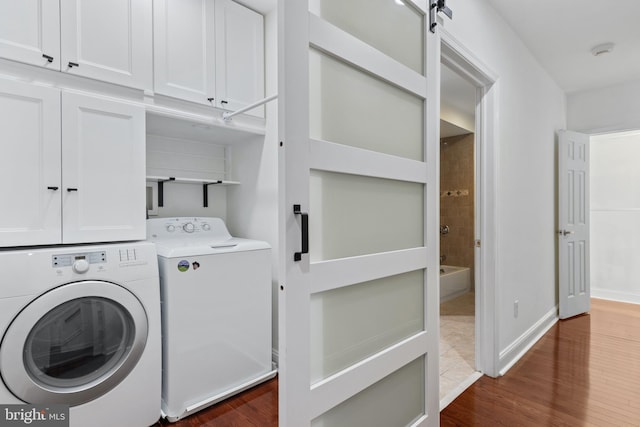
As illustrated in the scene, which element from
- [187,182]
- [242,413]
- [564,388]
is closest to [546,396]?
[564,388]

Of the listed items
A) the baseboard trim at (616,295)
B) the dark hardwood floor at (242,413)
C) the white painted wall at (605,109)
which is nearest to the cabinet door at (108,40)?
the dark hardwood floor at (242,413)

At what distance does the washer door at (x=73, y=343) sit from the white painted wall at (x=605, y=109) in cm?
489

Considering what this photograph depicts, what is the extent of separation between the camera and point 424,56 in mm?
1611

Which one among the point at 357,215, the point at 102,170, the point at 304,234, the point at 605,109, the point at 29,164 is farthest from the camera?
the point at 605,109

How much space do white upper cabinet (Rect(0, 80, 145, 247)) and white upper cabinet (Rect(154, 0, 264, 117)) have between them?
410 mm

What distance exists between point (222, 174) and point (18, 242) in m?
1.49

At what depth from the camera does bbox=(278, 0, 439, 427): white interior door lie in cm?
103

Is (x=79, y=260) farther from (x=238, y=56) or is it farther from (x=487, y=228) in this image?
(x=487, y=228)

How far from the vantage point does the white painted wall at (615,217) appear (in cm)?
421

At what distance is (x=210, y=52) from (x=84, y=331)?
1.83 metres

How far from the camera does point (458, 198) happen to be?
17.5ft

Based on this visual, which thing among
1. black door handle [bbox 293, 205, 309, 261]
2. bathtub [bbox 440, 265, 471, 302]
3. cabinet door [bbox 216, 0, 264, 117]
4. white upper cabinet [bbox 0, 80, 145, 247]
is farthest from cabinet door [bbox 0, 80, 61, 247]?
bathtub [bbox 440, 265, 471, 302]

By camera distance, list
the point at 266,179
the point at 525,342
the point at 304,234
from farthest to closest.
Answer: the point at 525,342, the point at 266,179, the point at 304,234

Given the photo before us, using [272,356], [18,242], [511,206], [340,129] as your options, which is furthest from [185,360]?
[511,206]
